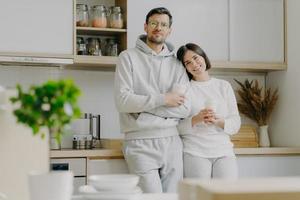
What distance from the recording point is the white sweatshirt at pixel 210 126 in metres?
3.23

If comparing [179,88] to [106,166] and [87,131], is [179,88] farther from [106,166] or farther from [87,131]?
[87,131]

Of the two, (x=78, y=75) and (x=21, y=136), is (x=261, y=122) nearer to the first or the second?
(x=78, y=75)

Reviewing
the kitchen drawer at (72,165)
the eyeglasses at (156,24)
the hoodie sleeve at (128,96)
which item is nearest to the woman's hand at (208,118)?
the hoodie sleeve at (128,96)

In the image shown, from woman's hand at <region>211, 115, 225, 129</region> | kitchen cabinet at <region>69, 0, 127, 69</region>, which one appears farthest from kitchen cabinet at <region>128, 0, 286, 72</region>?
woman's hand at <region>211, 115, 225, 129</region>

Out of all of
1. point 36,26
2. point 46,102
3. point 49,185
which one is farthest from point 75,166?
point 46,102

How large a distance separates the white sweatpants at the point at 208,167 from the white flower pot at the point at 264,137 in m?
1.02

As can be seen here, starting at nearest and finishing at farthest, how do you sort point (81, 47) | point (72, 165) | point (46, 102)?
point (46, 102), point (72, 165), point (81, 47)

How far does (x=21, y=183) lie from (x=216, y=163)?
2.01m

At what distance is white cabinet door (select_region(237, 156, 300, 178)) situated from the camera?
3818 millimetres

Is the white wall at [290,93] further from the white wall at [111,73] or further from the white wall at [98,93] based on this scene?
the white wall at [98,93]

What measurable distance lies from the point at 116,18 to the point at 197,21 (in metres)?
0.62

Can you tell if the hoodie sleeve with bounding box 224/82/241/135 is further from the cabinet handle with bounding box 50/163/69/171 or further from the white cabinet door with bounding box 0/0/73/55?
the white cabinet door with bounding box 0/0/73/55

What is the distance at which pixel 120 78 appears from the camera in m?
3.18

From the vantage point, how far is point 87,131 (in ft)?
12.9
